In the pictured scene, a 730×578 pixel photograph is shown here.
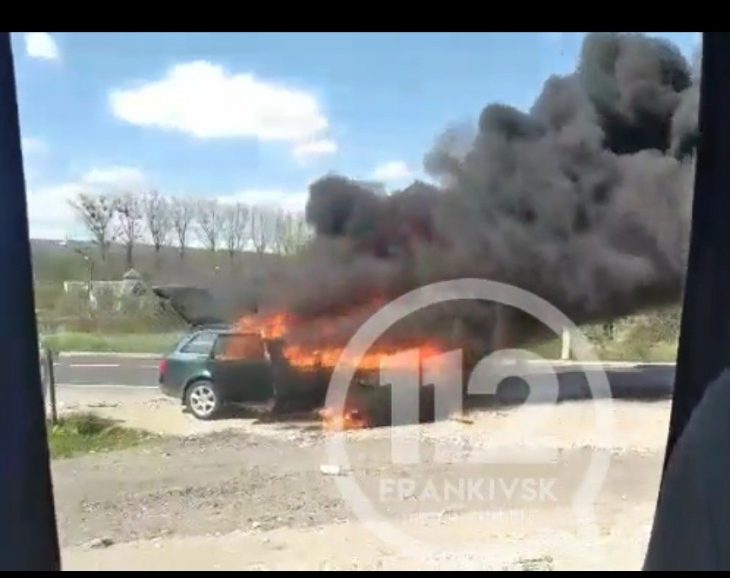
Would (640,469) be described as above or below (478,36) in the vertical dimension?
below

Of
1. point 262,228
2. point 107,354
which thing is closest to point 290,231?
point 262,228

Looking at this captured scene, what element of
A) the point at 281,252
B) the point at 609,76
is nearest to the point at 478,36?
the point at 609,76

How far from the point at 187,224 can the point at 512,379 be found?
0.65m

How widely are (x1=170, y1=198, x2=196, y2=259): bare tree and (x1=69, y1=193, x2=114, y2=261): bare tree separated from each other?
0.35 feet

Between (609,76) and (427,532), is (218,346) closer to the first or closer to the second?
(427,532)

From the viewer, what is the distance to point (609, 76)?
122 cm

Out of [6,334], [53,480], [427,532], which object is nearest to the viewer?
[6,334]

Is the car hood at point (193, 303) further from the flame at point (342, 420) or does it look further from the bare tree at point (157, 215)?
the flame at point (342, 420)

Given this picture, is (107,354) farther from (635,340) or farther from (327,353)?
(635,340)

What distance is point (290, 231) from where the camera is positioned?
1249mm

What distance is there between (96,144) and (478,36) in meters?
0.70

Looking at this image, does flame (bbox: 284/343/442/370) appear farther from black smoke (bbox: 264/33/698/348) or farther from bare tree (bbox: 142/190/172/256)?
bare tree (bbox: 142/190/172/256)

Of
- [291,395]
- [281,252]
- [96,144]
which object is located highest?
[96,144]

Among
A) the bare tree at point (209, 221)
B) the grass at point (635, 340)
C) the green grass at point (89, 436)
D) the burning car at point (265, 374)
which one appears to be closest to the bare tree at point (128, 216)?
the bare tree at point (209, 221)
